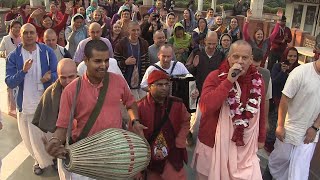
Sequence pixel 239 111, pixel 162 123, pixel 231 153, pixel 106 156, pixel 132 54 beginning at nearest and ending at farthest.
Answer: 1. pixel 106 156
2. pixel 239 111
3. pixel 231 153
4. pixel 162 123
5. pixel 132 54

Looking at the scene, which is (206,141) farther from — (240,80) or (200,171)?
(240,80)

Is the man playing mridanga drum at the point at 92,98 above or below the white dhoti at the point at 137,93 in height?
above

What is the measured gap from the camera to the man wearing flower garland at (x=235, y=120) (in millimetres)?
3359

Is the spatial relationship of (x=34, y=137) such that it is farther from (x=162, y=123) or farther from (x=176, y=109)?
(x=176, y=109)

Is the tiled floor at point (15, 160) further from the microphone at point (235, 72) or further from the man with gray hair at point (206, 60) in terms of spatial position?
the microphone at point (235, 72)

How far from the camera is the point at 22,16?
972 cm

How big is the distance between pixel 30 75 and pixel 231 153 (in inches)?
103

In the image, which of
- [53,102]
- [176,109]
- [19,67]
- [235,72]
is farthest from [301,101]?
[19,67]

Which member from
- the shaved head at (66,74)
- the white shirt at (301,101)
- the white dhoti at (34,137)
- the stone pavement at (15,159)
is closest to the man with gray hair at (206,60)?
the stone pavement at (15,159)

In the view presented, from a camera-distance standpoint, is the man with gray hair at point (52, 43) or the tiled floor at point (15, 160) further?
the man with gray hair at point (52, 43)

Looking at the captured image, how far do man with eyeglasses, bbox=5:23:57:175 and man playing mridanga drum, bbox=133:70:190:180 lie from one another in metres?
1.55

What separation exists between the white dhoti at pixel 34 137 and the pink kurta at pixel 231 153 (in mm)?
2284

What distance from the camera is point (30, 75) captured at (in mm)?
4477

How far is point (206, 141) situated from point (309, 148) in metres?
1.42
